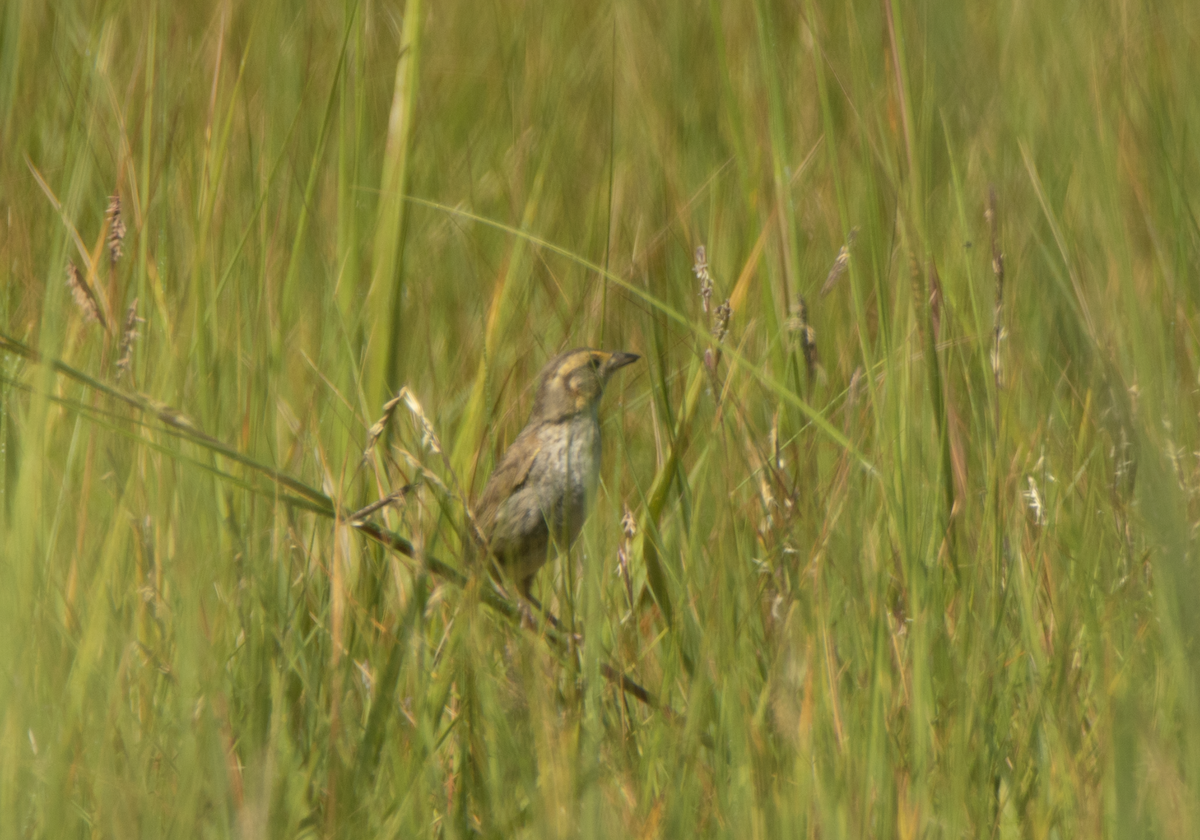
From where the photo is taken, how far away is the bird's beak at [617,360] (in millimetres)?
3380

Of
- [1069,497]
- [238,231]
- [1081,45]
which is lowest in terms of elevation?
[1069,497]

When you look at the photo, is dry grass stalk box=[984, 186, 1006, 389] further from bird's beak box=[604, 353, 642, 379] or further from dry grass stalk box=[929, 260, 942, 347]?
bird's beak box=[604, 353, 642, 379]

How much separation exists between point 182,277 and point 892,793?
2.02m

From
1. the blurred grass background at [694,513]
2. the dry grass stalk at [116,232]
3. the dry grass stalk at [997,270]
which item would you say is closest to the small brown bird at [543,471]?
the blurred grass background at [694,513]

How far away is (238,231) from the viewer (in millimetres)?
3275

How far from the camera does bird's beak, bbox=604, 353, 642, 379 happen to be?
11.1 feet

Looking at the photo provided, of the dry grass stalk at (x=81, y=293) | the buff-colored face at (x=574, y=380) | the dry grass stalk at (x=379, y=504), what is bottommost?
the dry grass stalk at (x=379, y=504)

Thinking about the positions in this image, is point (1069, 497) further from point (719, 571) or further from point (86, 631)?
point (86, 631)

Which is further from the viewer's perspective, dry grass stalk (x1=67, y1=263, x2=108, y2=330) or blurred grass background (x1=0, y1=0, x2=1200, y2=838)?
dry grass stalk (x1=67, y1=263, x2=108, y2=330)

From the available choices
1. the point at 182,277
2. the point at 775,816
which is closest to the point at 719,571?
the point at 775,816

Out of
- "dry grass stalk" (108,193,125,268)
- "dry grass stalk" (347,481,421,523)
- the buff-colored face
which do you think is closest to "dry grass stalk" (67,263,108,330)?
"dry grass stalk" (108,193,125,268)

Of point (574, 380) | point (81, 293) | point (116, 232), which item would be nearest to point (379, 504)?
point (81, 293)

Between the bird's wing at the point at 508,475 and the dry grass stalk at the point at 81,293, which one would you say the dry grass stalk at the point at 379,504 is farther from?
the bird's wing at the point at 508,475

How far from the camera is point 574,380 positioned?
342 centimetres
